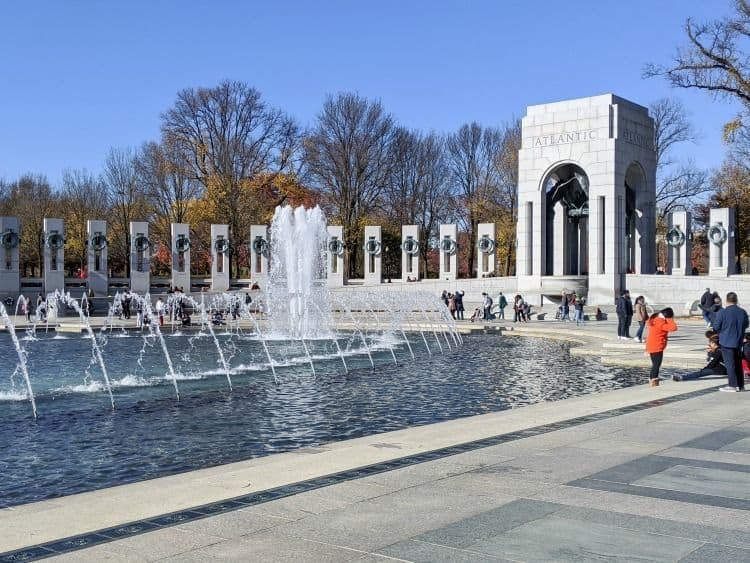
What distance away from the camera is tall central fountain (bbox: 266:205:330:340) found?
31.8 metres

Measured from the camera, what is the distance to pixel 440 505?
6.38m

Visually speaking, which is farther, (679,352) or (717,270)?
(717,270)

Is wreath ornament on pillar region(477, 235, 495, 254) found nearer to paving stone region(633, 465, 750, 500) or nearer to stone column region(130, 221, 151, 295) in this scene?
stone column region(130, 221, 151, 295)

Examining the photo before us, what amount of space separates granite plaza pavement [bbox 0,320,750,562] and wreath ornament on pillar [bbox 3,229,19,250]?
1655 inches

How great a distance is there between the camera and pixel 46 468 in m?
9.33

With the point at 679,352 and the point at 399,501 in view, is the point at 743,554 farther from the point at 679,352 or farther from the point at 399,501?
the point at 679,352

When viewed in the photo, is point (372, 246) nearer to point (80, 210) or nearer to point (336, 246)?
point (336, 246)

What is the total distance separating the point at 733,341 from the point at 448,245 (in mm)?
38173

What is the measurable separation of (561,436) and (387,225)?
197 ft

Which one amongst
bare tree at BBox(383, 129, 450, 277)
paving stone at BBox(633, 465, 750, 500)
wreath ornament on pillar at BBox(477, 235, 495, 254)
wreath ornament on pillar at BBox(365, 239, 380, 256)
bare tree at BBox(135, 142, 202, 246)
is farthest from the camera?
bare tree at BBox(383, 129, 450, 277)

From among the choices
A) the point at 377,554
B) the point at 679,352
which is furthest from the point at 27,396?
the point at 679,352

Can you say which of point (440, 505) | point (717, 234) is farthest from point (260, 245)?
point (440, 505)

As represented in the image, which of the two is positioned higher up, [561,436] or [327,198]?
[327,198]

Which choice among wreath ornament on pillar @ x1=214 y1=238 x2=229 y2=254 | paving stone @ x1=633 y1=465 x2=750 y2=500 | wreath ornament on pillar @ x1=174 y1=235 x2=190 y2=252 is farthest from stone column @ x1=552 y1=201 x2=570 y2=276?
paving stone @ x1=633 y1=465 x2=750 y2=500
